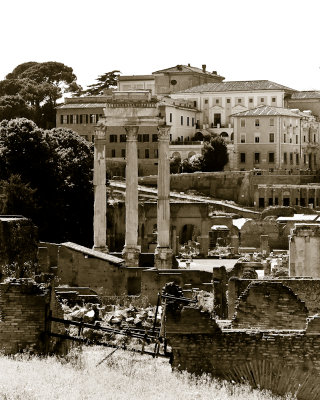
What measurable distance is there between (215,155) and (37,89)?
722 inches

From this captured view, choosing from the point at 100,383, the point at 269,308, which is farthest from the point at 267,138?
the point at 100,383

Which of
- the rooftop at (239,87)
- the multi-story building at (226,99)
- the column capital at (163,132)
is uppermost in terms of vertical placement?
the rooftop at (239,87)

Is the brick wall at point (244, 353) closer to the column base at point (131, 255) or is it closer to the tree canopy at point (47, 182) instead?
the column base at point (131, 255)

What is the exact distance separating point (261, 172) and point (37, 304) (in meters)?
96.5

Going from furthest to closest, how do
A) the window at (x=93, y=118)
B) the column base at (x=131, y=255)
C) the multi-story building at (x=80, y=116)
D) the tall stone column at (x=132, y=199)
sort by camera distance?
the multi-story building at (x=80, y=116)
the window at (x=93, y=118)
the tall stone column at (x=132, y=199)
the column base at (x=131, y=255)

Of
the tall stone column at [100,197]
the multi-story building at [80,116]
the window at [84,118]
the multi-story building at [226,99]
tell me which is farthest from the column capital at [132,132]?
the multi-story building at [226,99]

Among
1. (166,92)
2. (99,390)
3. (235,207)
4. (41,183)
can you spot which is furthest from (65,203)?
(166,92)

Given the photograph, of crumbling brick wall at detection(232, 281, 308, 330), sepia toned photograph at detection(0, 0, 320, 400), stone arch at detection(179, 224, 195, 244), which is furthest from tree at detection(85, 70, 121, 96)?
crumbling brick wall at detection(232, 281, 308, 330)

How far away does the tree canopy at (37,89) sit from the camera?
378 ft

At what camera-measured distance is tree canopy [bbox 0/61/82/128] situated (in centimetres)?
11531

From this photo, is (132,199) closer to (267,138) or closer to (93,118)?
(93,118)

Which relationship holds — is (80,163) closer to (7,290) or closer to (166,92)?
(7,290)

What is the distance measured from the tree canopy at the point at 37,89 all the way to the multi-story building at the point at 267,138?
1764cm

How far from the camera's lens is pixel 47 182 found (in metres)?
63.8
